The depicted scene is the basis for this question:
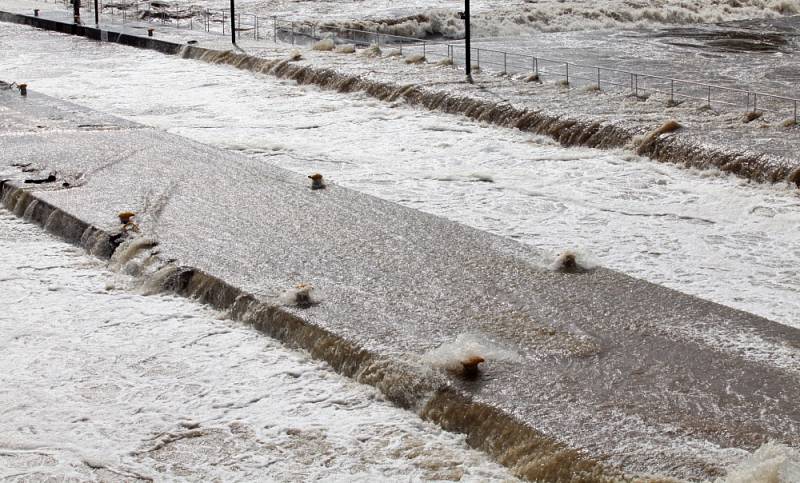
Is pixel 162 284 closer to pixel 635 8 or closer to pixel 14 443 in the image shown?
pixel 14 443

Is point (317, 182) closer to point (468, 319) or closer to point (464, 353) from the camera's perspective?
point (468, 319)

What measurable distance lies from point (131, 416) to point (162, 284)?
2613mm

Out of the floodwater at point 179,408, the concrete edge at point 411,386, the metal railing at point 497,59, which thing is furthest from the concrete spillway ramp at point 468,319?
the metal railing at point 497,59

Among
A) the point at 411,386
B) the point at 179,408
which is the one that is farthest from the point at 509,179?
the point at 179,408

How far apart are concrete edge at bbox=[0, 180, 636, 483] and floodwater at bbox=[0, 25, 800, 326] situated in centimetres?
321

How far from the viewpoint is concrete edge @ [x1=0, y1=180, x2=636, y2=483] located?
7566 millimetres

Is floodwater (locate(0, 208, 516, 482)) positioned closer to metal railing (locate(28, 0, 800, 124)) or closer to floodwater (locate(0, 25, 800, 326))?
floodwater (locate(0, 25, 800, 326))

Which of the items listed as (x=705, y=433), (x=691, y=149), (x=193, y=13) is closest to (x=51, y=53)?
(x=193, y=13)

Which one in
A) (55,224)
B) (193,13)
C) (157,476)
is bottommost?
(157,476)

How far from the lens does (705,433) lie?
7793 millimetres

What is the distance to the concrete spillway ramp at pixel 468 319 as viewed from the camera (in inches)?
312

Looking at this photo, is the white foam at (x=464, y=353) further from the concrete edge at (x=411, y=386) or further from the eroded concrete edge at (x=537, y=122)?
the eroded concrete edge at (x=537, y=122)

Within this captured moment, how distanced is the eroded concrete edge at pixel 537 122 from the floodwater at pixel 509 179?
0.72 ft

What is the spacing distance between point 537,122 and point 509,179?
2.88 meters
